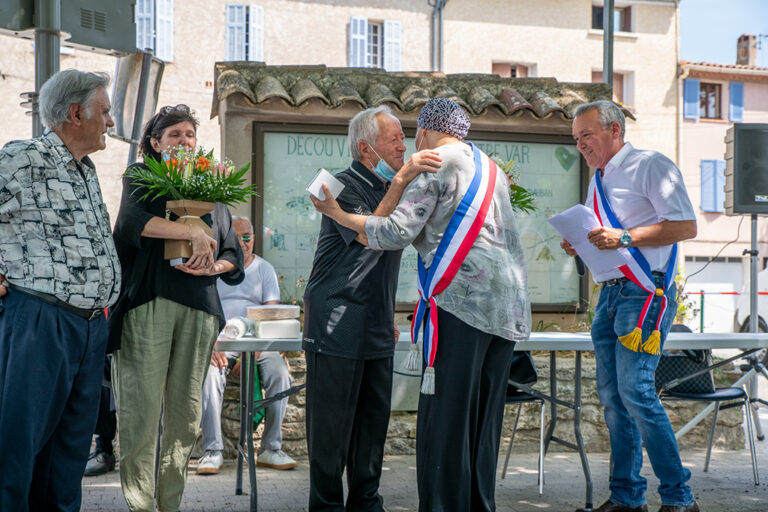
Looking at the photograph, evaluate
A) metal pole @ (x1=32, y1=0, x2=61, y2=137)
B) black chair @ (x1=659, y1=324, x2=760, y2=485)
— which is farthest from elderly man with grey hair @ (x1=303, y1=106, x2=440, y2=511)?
black chair @ (x1=659, y1=324, x2=760, y2=485)

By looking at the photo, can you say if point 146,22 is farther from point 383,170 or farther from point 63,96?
point 63,96

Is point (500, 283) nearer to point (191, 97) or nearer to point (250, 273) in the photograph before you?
point (250, 273)

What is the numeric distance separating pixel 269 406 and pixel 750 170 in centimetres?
433

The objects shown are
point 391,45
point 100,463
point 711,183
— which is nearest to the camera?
point 100,463

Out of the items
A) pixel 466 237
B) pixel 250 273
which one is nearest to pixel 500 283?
pixel 466 237

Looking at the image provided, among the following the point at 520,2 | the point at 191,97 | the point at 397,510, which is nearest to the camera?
the point at 397,510

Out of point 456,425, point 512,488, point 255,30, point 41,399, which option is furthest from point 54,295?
point 255,30

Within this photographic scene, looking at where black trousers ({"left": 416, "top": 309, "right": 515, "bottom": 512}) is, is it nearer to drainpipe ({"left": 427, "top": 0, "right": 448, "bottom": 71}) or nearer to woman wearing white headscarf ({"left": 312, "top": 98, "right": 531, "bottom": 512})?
woman wearing white headscarf ({"left": 312, "top": 98, "right": 531, "bottom": 512})

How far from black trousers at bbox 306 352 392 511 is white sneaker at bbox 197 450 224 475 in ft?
5.80

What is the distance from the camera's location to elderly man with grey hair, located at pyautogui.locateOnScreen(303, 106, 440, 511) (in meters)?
3.58

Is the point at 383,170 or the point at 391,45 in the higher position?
the point at 391,45

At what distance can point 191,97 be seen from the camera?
19.5 meters

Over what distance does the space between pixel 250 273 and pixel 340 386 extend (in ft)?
7.99

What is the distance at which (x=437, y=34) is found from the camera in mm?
22250
